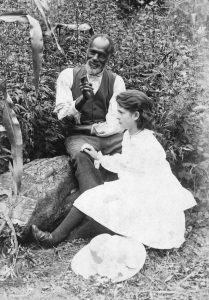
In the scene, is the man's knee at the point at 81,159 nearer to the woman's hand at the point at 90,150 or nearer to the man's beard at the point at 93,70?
the woman's hand at the point at 90,150

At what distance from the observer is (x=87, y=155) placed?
3871 millimetres

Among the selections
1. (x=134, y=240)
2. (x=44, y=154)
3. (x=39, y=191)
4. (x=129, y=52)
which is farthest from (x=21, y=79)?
(x=134, y=240)

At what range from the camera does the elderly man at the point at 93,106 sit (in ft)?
13.1

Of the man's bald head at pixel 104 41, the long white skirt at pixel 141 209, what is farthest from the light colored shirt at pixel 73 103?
the long white skirt at pixel 141 209

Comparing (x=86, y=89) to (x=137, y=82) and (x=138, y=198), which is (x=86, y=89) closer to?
(x=138, y=198)

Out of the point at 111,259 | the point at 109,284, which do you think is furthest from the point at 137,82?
the point at 109,284

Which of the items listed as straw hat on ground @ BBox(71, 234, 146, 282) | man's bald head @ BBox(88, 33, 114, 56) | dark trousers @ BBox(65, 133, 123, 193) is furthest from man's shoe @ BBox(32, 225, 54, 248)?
man's bald head @ BBox(88, 33, 114, 56)

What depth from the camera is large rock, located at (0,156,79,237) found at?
354 cm

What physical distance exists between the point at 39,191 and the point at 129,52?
209 centimetres

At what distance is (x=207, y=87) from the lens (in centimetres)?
461

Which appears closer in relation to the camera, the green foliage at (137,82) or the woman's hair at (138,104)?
the woman's hair at (138,104)

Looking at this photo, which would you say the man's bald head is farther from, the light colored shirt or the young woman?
the young woman

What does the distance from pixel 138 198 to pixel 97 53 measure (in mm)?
1356

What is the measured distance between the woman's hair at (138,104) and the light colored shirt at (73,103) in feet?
1.93
